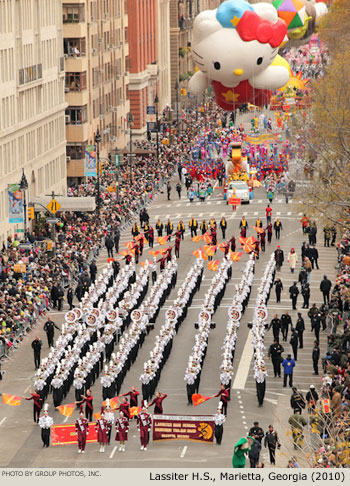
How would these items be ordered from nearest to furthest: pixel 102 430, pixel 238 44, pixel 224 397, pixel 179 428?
pixel 102 430
pixel 179 428
pixel 224 397
pixel 238 44

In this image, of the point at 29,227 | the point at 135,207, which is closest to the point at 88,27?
the point at 135,207

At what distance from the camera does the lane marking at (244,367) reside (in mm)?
48000

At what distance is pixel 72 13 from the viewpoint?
10069cm

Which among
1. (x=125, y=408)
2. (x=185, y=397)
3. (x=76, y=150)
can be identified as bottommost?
(x=76, y=150)

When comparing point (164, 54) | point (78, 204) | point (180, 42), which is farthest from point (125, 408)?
point (180, 42)

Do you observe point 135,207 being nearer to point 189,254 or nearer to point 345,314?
point 189,254

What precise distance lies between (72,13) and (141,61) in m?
30.8

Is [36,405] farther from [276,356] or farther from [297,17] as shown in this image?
[297,17]

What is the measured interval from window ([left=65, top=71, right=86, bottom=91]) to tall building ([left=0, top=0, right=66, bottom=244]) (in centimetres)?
594

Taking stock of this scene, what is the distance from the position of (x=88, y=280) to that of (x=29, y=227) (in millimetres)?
16135

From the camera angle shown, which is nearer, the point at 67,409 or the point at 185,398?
the point at 67,409

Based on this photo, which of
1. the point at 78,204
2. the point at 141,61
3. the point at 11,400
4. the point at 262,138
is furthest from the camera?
the point at 141,61

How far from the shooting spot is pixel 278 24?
83938mm

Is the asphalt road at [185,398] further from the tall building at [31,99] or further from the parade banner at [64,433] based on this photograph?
the tall building at [31,99]
